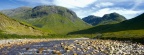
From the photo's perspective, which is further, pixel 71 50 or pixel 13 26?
pixel 13 26

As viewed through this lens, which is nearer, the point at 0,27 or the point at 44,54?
the point at 44,54

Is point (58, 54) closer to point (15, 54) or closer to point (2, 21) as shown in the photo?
point (15, 54)

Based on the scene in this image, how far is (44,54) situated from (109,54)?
10303 mm

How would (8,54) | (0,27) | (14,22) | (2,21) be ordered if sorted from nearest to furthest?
(8,54) < (0,27) < (2,21) < (14,22)

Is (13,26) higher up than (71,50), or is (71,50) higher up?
(13,26)

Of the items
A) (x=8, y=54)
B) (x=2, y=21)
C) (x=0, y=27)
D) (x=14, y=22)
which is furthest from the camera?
(x=14, y=22)

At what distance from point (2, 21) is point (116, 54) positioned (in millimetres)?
108533

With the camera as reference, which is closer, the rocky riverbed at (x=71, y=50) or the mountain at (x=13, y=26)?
the rocky riverbed at (x=71, y=50)

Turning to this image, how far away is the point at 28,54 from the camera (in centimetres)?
3844

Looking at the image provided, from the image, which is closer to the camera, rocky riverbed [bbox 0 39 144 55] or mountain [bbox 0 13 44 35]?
rocky riverbed [bbox 0 39 144 55]

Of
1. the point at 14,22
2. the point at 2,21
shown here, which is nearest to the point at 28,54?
the point at 2,21

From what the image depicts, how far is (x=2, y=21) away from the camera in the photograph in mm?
138000

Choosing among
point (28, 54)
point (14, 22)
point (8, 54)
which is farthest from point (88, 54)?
point (14, 22)

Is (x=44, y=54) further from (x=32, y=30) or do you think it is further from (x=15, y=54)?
(x=32, y=30)
